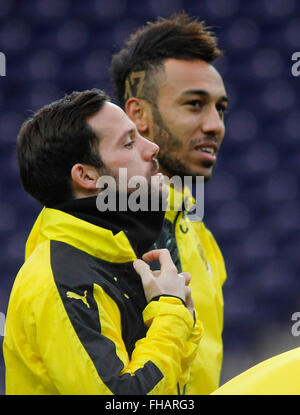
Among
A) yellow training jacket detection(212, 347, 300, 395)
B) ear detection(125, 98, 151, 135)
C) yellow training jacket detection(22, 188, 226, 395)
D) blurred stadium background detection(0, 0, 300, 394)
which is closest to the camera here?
yellow training jacket detection(212, 347, 300, 395)

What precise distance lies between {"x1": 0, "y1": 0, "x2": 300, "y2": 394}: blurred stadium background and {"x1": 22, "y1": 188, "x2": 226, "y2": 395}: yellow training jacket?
5.28 ft

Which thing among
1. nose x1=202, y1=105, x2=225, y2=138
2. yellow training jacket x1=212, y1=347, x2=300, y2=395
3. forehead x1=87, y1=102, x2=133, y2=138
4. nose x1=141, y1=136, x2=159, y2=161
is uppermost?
nose x1=202, y1=105, x2=225, y2=138

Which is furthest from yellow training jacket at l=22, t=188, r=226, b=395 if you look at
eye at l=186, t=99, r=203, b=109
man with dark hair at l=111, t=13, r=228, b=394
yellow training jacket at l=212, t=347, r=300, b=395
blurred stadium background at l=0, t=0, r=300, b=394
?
blurred stadium background at l=0, t=0, r=300, b=394

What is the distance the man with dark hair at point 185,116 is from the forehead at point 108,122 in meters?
0.47

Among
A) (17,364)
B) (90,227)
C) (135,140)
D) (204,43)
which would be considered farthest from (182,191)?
(17,364)

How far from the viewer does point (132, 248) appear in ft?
3.39

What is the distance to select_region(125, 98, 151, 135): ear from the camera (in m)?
1.63

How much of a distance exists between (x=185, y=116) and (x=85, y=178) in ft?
2.05

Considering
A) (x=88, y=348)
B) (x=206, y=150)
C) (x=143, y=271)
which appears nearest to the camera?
(x=88, y=348)

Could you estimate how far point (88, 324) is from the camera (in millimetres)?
890

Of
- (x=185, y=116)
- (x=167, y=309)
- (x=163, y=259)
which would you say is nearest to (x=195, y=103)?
(x=185, y=116)

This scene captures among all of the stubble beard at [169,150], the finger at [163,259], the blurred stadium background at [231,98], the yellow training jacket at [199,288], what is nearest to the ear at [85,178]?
the finger at [163,259]

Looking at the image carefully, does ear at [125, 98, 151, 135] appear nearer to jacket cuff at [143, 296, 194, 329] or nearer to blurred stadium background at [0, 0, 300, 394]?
jacket cuff at [143, 296, 194, 329]

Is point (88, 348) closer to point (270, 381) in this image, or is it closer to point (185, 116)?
point (270, 381)
